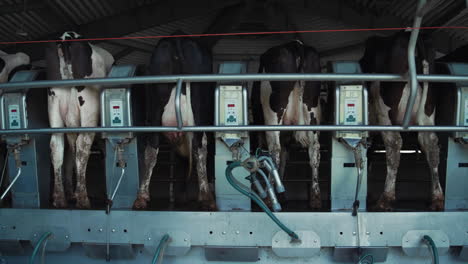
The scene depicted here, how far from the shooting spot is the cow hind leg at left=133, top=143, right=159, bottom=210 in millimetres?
3189

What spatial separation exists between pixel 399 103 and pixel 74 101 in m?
2.73

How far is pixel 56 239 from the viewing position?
115 inches

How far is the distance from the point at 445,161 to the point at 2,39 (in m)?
7.40

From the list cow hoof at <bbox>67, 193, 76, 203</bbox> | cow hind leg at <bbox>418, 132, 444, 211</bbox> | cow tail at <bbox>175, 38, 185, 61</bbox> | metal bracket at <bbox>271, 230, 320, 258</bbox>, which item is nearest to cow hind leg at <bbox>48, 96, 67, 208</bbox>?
cow hoof at <bbox>67, 193, 76, 203</bbox>

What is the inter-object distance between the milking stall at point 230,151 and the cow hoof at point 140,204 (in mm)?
12

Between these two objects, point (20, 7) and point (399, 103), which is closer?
point (399, 103)

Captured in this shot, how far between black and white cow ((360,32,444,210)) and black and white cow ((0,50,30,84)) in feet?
11.1

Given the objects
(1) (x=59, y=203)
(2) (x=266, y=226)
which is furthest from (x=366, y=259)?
(1) (x=59, y=203)

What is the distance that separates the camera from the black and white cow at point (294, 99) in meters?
3.23

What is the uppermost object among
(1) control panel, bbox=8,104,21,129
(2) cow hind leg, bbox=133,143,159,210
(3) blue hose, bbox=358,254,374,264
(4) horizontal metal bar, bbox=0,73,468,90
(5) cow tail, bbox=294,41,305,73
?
(5) cow tail, bbox=294,41,305,73

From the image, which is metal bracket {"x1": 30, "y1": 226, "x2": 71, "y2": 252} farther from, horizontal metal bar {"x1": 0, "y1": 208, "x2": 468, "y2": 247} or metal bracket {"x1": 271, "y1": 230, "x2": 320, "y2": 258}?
metal bracket {"x1": 271, "y1": 230, "x2": 320, "y2": 258}

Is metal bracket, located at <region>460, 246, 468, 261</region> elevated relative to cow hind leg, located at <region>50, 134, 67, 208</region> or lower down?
lower down

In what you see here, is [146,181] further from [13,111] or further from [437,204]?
[437,204]

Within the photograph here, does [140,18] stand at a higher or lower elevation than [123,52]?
higher
